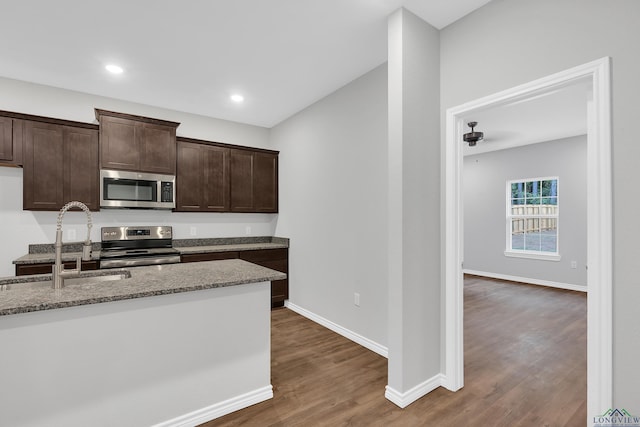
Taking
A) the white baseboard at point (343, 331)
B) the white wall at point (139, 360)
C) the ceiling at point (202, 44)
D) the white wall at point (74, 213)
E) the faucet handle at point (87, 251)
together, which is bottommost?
the white baseboard at point (343, 331)

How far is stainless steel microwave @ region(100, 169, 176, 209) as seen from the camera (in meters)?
3.51

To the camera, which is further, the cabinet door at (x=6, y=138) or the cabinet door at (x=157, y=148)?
the cabinet door at (x=157, y=148)

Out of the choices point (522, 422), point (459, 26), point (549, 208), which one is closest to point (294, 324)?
point (522, 422)

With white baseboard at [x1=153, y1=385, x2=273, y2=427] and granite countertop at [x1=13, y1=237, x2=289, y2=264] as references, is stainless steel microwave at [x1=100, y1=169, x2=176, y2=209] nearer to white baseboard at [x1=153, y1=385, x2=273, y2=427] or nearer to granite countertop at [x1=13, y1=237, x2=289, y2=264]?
granite countertop at [x1=13, y1=237, x2=289, y2=264]

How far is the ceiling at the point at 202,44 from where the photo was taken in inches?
86.7

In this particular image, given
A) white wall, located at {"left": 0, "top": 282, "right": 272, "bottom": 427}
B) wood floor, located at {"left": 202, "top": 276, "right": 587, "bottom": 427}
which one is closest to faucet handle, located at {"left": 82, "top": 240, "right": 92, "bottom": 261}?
white wall, located at {"left": 0, "top": 282, "right": 272, "bottom": 427}

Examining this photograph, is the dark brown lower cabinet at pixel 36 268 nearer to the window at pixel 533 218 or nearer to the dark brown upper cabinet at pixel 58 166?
the dark brown upper cabinet at pixel 58 166

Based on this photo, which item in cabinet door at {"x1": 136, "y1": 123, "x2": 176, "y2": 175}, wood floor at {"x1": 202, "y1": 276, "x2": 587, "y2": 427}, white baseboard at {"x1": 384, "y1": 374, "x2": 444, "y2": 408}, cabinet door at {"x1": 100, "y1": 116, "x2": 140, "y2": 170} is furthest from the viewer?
cabinet door at {"x1": 136, "y1": 123, "x2": 176, "y2": 175}

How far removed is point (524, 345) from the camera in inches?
123

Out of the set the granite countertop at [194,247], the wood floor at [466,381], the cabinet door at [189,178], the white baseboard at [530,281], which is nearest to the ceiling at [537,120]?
the wood floor at [466,381]

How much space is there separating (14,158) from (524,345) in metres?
5.64

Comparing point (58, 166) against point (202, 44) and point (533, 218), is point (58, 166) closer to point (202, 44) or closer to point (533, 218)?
point (202, 44)

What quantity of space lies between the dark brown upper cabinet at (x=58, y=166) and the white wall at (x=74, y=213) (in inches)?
10.8

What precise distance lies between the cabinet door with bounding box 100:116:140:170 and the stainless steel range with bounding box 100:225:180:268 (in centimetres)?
84
